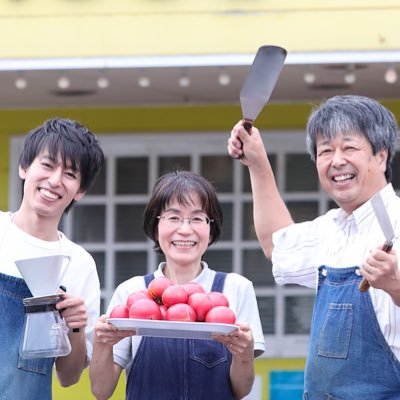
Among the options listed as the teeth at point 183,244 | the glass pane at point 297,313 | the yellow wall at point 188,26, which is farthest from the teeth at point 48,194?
the glass pane at point 297,313

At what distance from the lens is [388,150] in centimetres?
346

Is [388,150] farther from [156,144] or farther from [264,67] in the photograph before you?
Result: [156,144]

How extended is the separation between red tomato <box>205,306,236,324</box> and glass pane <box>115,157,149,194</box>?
12.3ft

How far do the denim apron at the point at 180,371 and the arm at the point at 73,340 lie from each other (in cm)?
20

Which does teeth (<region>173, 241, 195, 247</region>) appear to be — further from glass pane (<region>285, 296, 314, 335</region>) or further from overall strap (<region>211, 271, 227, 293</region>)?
glass pane (<region>285, 296, 314, 335</region>)

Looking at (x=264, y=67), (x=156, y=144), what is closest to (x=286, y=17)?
(x=156, y=144)

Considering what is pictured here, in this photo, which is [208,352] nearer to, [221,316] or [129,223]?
[221,316]

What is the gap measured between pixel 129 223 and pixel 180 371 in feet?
11.6

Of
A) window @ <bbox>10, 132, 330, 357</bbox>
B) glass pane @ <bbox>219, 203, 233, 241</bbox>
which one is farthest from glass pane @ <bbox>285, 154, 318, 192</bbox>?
glass pane @ <bbox>219, 203, 233, 241</bbox>

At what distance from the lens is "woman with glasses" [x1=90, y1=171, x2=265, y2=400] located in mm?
3621

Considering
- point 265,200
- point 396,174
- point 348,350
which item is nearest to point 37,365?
point 265,200

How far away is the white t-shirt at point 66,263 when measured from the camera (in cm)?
367

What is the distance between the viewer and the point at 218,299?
3461 millimetres

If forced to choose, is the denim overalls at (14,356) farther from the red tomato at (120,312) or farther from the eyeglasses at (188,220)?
the eyeglasses at (188,220)
